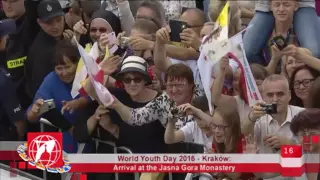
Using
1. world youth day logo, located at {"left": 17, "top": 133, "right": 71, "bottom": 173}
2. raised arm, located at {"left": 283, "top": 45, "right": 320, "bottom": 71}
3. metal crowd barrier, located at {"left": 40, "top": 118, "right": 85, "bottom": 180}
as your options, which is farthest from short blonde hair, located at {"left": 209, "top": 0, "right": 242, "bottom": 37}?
world youth day logo, located at {"left": 17, "top": 133, "right": 71, "bottom": 173}

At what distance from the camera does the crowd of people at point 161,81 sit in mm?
6902

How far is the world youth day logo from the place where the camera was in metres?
7.30

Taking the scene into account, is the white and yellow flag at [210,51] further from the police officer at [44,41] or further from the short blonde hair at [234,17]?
the police officer at [44,41]

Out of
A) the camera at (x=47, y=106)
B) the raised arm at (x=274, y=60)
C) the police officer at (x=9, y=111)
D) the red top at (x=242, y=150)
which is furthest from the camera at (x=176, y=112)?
the police officer at (x=9, y=111)

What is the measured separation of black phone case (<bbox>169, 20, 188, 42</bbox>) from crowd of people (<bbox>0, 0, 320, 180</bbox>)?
4 cm

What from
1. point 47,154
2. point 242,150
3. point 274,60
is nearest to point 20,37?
point 47,154

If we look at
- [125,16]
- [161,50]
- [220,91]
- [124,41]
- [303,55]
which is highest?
[125,16]

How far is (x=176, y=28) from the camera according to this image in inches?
307

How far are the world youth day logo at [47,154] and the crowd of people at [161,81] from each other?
22cm

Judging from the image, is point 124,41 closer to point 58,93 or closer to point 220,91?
point 58,93

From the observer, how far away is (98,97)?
740 cm

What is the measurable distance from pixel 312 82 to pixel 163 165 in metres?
1.30

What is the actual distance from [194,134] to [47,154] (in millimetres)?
1155

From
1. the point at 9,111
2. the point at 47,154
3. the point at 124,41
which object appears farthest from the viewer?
the point at 9,111
